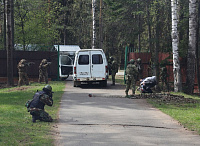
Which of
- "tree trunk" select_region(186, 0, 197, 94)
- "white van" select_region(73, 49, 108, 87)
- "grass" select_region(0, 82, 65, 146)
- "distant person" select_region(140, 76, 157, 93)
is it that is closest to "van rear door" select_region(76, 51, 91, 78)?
"white van" select_region(73, 49, 108, 87)

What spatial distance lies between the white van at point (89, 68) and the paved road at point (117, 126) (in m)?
6.13

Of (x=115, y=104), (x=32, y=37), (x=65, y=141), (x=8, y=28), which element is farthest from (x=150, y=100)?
(x=32, y=37)

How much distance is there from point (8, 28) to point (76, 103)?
9.81m

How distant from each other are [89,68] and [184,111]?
9.36 metres

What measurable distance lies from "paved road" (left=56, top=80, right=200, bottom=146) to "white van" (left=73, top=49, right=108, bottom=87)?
6.13m

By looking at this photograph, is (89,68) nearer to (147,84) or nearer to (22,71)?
(22,71)

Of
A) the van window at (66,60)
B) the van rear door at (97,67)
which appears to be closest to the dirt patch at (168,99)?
the van rear door at (97,67)

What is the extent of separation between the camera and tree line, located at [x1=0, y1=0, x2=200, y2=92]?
24.5m

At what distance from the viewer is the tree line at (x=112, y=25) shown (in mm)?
24538

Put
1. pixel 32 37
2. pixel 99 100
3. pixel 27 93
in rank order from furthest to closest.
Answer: pixel 32 37
pixel 27 93
pixel 99 100

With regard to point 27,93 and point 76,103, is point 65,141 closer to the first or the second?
point 76,103

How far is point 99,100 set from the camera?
54.0 ft

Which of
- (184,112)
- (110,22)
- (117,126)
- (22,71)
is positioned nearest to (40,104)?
(117,126)

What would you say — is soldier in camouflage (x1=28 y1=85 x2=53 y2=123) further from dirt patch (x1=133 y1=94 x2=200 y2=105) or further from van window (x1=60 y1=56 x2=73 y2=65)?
van window (x1=60 y1=56 x2=73 y2=65)
